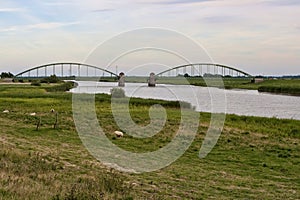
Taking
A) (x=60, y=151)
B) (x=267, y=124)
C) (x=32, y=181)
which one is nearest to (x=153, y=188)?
(x=32, y=181)

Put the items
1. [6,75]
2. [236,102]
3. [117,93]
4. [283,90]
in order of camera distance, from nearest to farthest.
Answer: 1. [117,93]
2. [236,102]
3. [283,90]
4. [6,75]

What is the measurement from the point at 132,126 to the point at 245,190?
1327cm

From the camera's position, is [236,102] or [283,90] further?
[283,90]

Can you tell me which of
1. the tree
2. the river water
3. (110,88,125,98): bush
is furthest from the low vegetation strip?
the tree

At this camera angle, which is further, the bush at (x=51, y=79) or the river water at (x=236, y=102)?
the bush at (x=51, y=79)

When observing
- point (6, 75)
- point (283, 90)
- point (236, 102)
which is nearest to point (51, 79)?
point (6, 75)

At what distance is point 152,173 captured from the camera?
13133mm

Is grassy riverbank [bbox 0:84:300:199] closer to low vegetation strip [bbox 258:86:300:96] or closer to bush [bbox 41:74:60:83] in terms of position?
low vegetation strip [bbox 258:86:300:96]

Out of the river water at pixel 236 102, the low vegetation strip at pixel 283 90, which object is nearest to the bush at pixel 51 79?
the river water at pixel 236 102

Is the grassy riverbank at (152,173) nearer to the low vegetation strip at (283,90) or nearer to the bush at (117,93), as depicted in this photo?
the bush at (117,93)

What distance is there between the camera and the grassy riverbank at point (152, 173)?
915 centimetres

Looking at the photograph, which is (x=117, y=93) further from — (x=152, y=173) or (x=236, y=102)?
(x=152, y=173)

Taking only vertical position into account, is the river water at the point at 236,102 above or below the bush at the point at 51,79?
below

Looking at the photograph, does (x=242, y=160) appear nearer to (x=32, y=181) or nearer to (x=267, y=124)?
(x=32, y=181)
